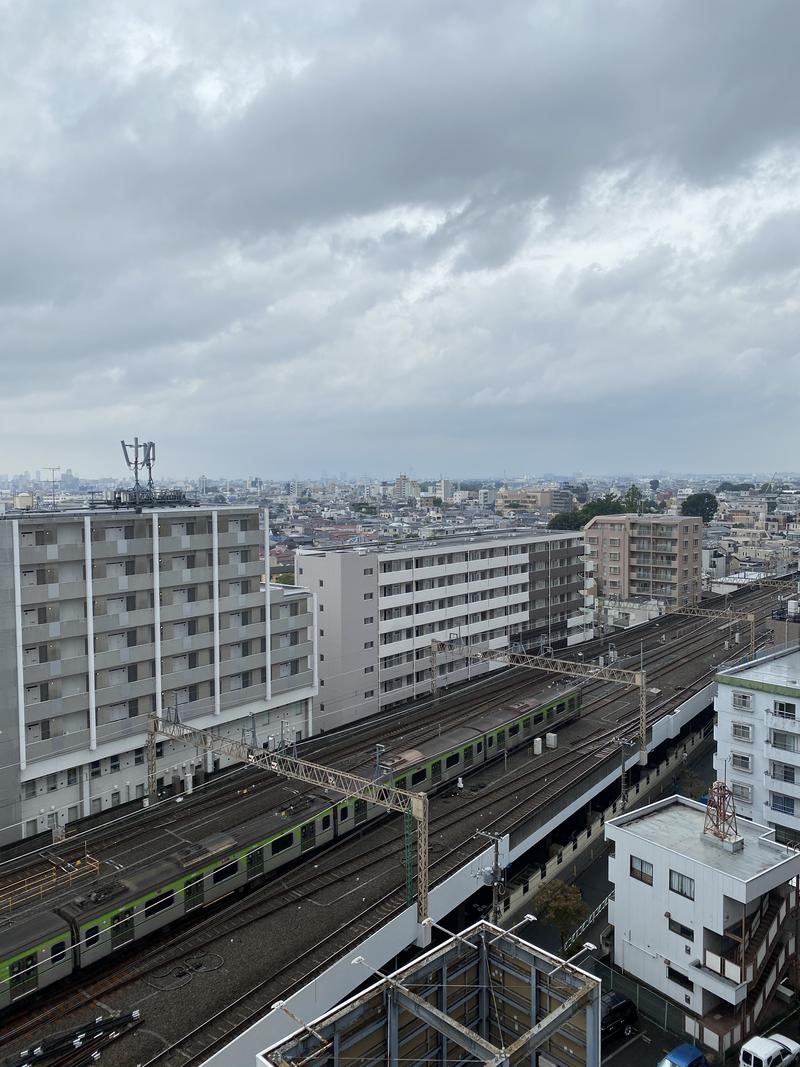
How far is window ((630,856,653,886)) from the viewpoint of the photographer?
21516mm

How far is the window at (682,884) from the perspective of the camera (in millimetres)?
20328

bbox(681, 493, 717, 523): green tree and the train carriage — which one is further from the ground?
bbox(681, 493, 717, 523): green tree

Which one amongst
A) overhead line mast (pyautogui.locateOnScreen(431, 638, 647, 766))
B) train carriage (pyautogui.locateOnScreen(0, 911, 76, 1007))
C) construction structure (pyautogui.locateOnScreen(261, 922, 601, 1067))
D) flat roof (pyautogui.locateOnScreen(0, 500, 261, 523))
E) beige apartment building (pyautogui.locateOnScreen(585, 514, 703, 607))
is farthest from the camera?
beige apartment building (pyautogui.locateOnScreen(585, 514, 703, 607))

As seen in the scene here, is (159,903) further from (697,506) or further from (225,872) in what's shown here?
(697,506)

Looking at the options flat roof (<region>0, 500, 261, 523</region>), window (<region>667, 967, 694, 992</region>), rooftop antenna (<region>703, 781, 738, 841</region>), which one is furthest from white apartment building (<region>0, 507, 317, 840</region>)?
rooftop antenna (<region>703, 781, 738, 841</region>)

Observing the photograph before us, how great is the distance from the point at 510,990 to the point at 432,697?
3144 centimetres

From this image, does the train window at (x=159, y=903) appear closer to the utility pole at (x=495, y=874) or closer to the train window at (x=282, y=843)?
the train window at (x=282, y=843)

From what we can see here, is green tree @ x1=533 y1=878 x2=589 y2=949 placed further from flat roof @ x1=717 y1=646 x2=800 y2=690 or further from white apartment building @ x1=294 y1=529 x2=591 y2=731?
white apartment building @ x1=294 y1=529 x2=591 y2=731

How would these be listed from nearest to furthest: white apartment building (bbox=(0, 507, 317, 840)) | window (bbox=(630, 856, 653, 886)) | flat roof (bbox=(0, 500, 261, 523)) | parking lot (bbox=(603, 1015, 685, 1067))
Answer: parking lot (bbox=(603, 1015, 685, 1067)), window (bbox=(630, 856, 653, 886)), white apartment building (bbox=(0, 507, 317, 840)), flat roof (bbox=(0, 500, 261, 523))

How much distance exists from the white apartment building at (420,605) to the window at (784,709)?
69.5ft

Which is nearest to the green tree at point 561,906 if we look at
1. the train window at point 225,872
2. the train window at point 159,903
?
the train window at point 225,872

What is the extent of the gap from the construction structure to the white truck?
307 inches

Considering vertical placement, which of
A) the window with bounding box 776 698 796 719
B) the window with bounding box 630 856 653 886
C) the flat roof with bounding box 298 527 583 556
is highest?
the flat roof with bounding box 298 527 583 556

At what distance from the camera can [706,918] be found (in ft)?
65.2
